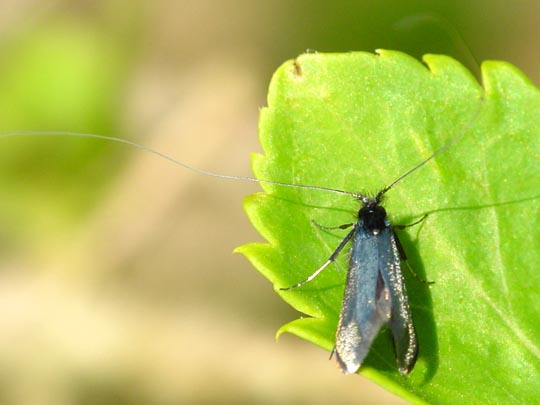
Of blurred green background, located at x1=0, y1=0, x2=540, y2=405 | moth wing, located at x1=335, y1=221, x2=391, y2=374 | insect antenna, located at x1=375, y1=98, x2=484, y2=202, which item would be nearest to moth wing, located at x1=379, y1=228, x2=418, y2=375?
moth wing, located at x1=335, y1=221, x2=391, y2=374

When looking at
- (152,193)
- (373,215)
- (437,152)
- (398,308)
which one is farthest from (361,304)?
(152,193)

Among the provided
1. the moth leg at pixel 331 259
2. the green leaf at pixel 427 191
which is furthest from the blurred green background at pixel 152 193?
the moth leg at pixel 331 259

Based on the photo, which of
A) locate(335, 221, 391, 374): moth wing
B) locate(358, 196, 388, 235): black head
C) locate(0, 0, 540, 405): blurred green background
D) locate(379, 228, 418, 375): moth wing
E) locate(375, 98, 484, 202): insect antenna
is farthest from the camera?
locate(0, 0, 540, 405): blurred green background

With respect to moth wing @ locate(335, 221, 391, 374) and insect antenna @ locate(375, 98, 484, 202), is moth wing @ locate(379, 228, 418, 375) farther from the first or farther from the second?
insect antenna @ locate(375, 98, 484, 202)

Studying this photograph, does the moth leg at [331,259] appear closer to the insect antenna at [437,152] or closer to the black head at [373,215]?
the black head at [373,215]

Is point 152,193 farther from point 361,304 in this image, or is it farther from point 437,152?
point 437,152
